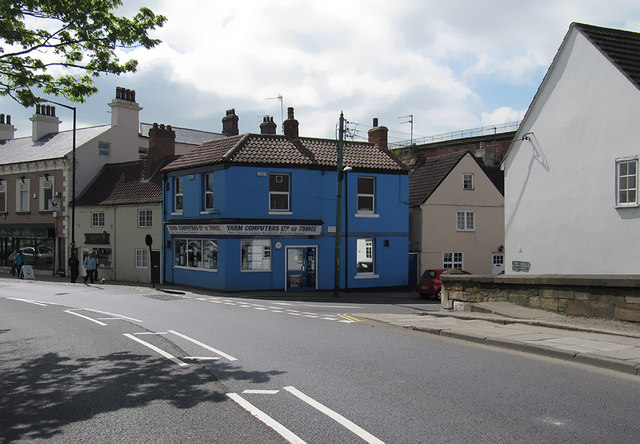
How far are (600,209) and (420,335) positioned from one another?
8042 millimetres

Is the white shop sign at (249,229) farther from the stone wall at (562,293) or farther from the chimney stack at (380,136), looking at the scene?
the stone wall at (562,293)

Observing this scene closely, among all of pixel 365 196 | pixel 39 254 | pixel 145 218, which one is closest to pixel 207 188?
pixel 145 218

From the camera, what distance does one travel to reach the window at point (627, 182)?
1522 cm

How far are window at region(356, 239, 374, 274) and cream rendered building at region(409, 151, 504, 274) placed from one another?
5.04 meters

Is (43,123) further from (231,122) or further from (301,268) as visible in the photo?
(301,268)

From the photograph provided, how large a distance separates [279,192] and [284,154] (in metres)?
1.94

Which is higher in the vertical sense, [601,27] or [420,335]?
[601,27]

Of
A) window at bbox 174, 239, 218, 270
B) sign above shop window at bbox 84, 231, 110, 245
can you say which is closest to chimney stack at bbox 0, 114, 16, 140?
sign above shop window at bbox 84, 231, 110, 245

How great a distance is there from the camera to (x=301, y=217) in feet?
89.8

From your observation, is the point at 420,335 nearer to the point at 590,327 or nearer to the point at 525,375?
the point at 590,327

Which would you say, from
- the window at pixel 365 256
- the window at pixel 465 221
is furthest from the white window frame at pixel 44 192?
the window at pixel 465 221

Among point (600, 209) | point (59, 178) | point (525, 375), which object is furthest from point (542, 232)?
point (59, 178)

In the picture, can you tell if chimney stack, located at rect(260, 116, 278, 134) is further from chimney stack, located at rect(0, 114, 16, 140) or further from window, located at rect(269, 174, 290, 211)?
chimney stack, located at rect(0, 114, 16, 140)

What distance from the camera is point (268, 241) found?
26.6 metres
